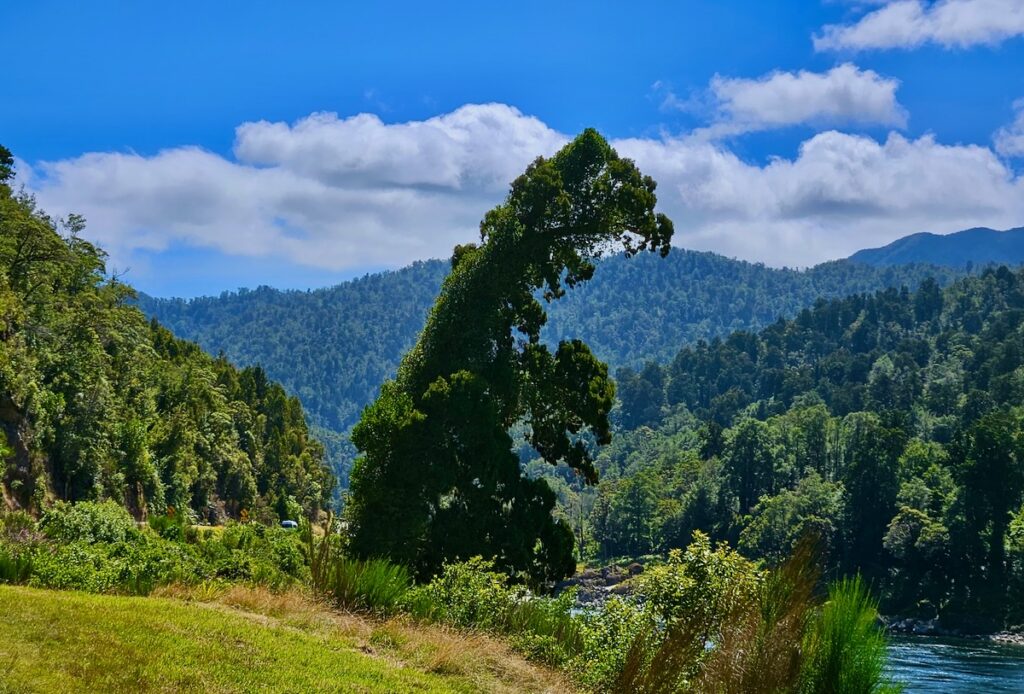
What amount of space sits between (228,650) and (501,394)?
1272 centimetres

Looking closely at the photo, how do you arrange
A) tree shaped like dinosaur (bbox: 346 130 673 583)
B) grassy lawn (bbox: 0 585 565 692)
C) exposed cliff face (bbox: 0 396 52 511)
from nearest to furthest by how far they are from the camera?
grassy lawn (bbox: 0 585 565 692), tree shaped like dinosaur (bbox: 346 130 673 583), exposed cliff face (bbox: 0 396 52 511)

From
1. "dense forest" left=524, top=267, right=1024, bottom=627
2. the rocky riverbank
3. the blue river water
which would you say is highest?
"dense forest" left=524, top=267, right=1024, bottom=627

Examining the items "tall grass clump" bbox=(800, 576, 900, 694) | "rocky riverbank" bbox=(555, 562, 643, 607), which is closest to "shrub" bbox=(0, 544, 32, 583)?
"tall grass clump" bbox=(800, 576, 900, 694)

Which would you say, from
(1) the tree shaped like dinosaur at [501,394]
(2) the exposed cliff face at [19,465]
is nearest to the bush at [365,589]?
(1) the tree shaped like dinosaur at [501,394]

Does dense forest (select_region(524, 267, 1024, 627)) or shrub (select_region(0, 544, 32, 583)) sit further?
dense forest (select_region(524, 267, 1024, 627))

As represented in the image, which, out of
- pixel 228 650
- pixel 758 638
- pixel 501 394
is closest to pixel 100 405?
pixel 501 394

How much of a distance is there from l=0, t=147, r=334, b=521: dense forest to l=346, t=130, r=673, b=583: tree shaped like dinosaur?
2196 cm

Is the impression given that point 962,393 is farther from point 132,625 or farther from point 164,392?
point 132,625

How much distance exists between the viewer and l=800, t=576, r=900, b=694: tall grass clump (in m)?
8.55

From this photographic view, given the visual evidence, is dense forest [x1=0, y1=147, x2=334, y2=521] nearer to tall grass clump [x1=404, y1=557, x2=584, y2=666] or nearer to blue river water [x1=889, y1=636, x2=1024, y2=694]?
tall grass clump [x1=404, y1=557, x2=584, y2=666]

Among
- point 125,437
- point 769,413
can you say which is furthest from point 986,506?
point 769,413

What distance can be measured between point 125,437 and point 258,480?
38.8m

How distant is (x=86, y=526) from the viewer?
17562 mm

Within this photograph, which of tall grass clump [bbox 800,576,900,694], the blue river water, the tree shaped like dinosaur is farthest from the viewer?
the blue river water
